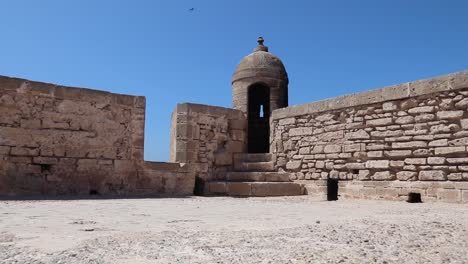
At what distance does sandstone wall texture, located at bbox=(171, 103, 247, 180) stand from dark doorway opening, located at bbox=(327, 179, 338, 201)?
2713 millimetres

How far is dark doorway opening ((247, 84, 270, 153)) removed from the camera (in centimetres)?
1358

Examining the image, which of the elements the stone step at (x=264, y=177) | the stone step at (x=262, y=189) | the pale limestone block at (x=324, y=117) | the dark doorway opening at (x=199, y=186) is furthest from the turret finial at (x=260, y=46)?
the stone step at (x=262, y=189)

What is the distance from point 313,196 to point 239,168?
85.7 inches

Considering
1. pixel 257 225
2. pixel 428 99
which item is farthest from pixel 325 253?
pixel 428 99

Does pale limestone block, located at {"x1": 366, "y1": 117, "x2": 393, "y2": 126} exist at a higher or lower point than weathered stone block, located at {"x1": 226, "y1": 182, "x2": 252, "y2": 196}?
higher

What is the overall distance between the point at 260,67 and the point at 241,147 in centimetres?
302

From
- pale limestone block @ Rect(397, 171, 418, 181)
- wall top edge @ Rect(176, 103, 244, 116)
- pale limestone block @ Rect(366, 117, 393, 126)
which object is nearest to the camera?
pale limestone block @ Rect(397, 171, 418, 181)

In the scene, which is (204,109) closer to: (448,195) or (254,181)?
(254,181)

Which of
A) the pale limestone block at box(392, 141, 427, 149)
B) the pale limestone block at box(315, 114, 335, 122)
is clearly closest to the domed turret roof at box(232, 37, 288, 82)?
the pale limestone block at box(315, 114, 335, 122)

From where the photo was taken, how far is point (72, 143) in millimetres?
8289

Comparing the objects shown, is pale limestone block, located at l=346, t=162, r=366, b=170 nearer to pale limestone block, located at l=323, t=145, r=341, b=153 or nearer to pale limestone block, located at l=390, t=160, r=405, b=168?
pale limestone block, located at l=323, t=145, r=341, b=153

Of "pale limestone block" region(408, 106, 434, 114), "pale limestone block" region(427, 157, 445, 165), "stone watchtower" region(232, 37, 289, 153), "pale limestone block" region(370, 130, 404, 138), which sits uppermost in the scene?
"stone watchtower" region(232, 37, 289, 153)

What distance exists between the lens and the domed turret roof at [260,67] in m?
12.6

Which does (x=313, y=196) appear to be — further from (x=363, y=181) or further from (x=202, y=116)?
(x=202, y=116)
